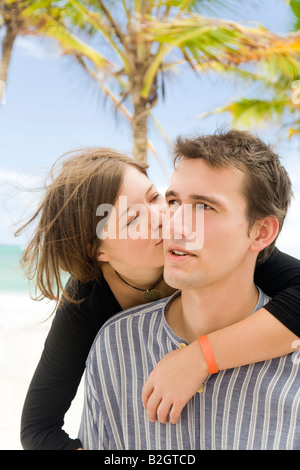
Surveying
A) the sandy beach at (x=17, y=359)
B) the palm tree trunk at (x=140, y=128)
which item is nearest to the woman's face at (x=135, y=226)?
the sandy beach at (x=17, y=359)

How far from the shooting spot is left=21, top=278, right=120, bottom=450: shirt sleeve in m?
1.96

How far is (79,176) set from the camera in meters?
1.92

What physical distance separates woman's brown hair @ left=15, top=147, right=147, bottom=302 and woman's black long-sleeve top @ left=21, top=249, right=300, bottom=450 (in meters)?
0.13

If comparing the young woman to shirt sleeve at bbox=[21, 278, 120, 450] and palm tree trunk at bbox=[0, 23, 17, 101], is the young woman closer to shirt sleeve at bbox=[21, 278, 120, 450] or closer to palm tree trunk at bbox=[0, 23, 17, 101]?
shirt sleeve at bbox=[21, 278, 120, 450]

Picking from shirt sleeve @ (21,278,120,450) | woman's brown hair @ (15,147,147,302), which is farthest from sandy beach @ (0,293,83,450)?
woman's brown hair @ (15,147,147,302)

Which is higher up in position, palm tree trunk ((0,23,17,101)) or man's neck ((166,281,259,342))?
palm tree trunk ((0,23,17,101))

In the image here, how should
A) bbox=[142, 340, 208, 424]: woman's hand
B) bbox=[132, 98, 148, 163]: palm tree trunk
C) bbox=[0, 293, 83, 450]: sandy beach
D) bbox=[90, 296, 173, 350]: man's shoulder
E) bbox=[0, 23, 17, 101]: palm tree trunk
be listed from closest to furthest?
bbox=[142, 340, 208, 424]: woman's hand, bbox=[90, 296, 173, 350]: man's shoulder, bbox=[0, 293, 83, 450]: sandy beach, bbox=[132, 98, 148, 163]: palm tree trunk, bbox=[0, 23, 17, 101]: palm tree trunk

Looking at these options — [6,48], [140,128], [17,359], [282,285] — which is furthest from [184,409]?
[17,359]

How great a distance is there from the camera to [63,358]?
6.48 feet

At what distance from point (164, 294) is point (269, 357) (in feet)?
2.00

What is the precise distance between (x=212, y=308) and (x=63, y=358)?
0.68 m
